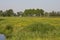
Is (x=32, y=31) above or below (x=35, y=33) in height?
below

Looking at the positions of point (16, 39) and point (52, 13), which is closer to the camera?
point (16, 39)

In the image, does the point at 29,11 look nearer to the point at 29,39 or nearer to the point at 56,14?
the point at 56,14

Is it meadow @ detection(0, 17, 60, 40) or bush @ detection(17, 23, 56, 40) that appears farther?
bush @ detection(17, 23, 56, 40)

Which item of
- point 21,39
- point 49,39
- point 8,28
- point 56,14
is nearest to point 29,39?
point 21,39

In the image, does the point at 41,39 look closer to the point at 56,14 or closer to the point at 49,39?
the point at 49,39

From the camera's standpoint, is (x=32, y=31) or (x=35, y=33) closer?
(x=35, y=33)

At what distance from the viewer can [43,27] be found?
21.3 meters

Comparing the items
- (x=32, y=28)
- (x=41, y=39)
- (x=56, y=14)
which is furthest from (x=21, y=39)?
(x=56, y=14)

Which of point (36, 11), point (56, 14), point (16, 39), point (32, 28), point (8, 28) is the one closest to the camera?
point (16, 39)

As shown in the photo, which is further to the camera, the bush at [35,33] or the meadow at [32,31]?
the bush at [35,33]

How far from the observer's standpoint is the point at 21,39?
13477mm

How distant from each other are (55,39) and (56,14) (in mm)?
36232

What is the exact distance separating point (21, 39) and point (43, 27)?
321 inches

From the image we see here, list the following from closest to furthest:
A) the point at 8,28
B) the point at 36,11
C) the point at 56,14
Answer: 1. the point at 8,28
2. the point at 56,14
3. the point at 36,11
